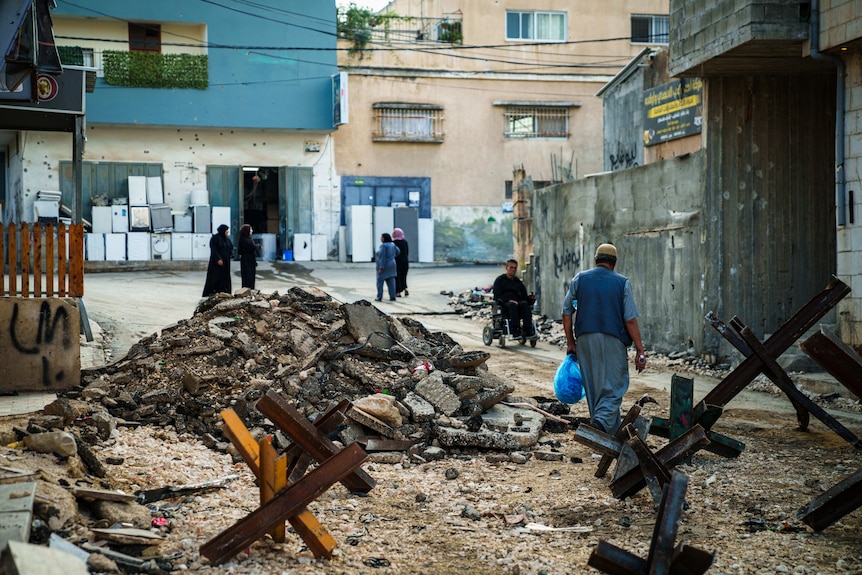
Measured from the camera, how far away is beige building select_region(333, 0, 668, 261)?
32188 mm

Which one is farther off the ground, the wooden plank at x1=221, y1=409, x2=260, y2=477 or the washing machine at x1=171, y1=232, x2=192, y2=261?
the washing machine at x1=171, y1=232, x2=192, y2=261

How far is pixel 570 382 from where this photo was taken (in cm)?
818

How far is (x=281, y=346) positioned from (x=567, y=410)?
10.1 ft

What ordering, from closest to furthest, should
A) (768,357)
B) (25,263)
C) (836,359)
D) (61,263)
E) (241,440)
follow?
(241,440), (836,359), (768,357), (25,263), (61,263)

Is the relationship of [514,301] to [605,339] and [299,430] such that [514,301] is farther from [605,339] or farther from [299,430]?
[299,430]

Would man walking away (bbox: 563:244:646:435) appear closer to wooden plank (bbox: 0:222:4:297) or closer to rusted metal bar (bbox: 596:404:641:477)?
rusted metal bar (bbox: 596:404:641:477)

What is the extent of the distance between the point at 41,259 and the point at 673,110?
13774mm

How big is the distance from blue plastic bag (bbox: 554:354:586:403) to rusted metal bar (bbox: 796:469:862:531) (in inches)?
113

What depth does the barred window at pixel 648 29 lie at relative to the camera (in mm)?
34375

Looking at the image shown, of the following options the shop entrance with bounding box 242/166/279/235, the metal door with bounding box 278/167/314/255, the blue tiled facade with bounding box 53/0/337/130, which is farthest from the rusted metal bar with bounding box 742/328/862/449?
the shop entrance with bounding box 242/166/279/235

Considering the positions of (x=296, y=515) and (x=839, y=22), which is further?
(x=839, y=22)

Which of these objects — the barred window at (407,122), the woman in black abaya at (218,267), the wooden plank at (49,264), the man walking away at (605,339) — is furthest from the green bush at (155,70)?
the man walking away at (605,339)

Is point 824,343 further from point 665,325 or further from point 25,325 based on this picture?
point 665,325

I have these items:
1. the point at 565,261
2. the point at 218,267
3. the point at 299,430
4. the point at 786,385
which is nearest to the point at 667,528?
the point at 299,430
